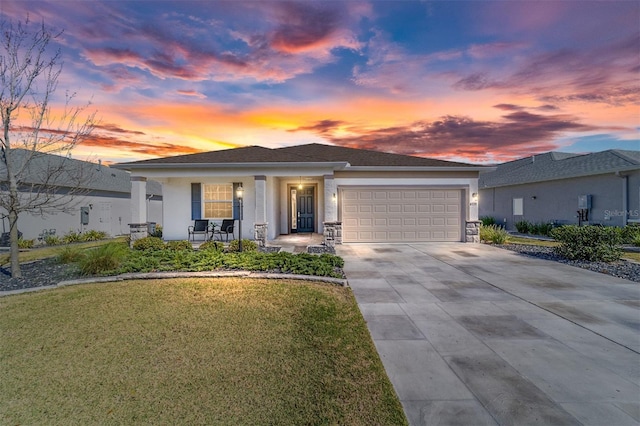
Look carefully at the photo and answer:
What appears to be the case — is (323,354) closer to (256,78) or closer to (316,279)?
(316,279)

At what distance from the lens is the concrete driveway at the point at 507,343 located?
2.70m

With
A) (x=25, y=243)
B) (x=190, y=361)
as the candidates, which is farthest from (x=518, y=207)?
(x=25, y=243)

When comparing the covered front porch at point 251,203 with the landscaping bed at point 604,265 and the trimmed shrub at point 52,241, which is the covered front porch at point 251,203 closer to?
the trimmed shrub at point 52,241

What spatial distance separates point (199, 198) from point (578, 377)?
44.1 feet

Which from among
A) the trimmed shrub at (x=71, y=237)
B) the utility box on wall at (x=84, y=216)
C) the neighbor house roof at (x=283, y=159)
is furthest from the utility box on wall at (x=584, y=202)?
the utility box on wall at (x=84, y=216)

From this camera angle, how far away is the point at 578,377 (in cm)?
315

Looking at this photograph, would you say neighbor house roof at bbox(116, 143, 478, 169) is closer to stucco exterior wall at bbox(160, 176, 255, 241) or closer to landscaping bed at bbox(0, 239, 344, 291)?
stucco exterior wall at bbox(160, 176, 255, 241)

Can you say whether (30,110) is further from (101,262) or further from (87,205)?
(87,205)

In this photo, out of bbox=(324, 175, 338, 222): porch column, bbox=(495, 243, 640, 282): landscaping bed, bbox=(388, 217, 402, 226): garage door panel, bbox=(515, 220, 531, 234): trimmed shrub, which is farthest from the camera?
bbox=(515, 220, 531, 234): trimmed shrub

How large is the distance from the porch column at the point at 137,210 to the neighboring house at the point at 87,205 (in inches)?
94.5

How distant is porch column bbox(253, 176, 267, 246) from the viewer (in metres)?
12.1

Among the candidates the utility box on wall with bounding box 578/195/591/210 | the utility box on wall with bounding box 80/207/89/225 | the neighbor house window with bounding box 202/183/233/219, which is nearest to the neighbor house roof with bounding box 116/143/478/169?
the neighbor house window with bounding box 202/183/233/219

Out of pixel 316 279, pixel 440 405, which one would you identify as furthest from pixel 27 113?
pixel 440 405

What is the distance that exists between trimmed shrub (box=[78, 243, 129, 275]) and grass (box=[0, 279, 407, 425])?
4.52 feet
